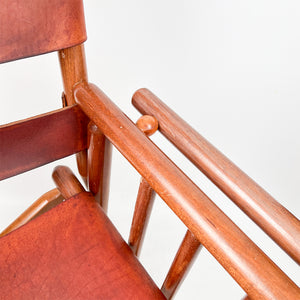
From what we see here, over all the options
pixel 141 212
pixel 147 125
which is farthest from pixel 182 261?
pixel 147 125

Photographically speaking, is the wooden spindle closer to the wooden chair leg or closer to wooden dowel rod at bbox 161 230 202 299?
wooden dowel rod at bbox 161 230 202 299

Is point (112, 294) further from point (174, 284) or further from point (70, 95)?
point (70, 95)

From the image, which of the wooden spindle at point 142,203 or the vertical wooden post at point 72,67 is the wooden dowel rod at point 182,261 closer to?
the wooden spindle at point 142,203

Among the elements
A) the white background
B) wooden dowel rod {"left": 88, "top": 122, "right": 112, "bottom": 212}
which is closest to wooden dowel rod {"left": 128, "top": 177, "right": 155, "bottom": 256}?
wooden dowel rod {"left": 88, "top": 122, "right": 112, "bottom": 212}

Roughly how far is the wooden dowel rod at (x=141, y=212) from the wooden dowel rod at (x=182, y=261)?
0.10 meters

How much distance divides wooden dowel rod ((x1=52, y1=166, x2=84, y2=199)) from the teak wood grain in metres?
0.27

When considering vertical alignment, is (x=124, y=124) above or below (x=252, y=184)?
above

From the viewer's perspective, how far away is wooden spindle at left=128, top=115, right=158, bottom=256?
1.88 feet

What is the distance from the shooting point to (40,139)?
62cm

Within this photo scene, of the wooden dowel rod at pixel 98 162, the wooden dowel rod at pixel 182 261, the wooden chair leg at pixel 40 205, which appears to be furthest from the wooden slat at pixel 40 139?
the wooden dowel rod at pixel 182 261

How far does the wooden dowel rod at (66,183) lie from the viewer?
730 mm

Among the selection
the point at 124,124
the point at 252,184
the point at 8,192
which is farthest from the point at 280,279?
the point at 8,192

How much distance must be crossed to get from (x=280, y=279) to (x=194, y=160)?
21cm

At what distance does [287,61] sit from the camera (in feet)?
2.94
